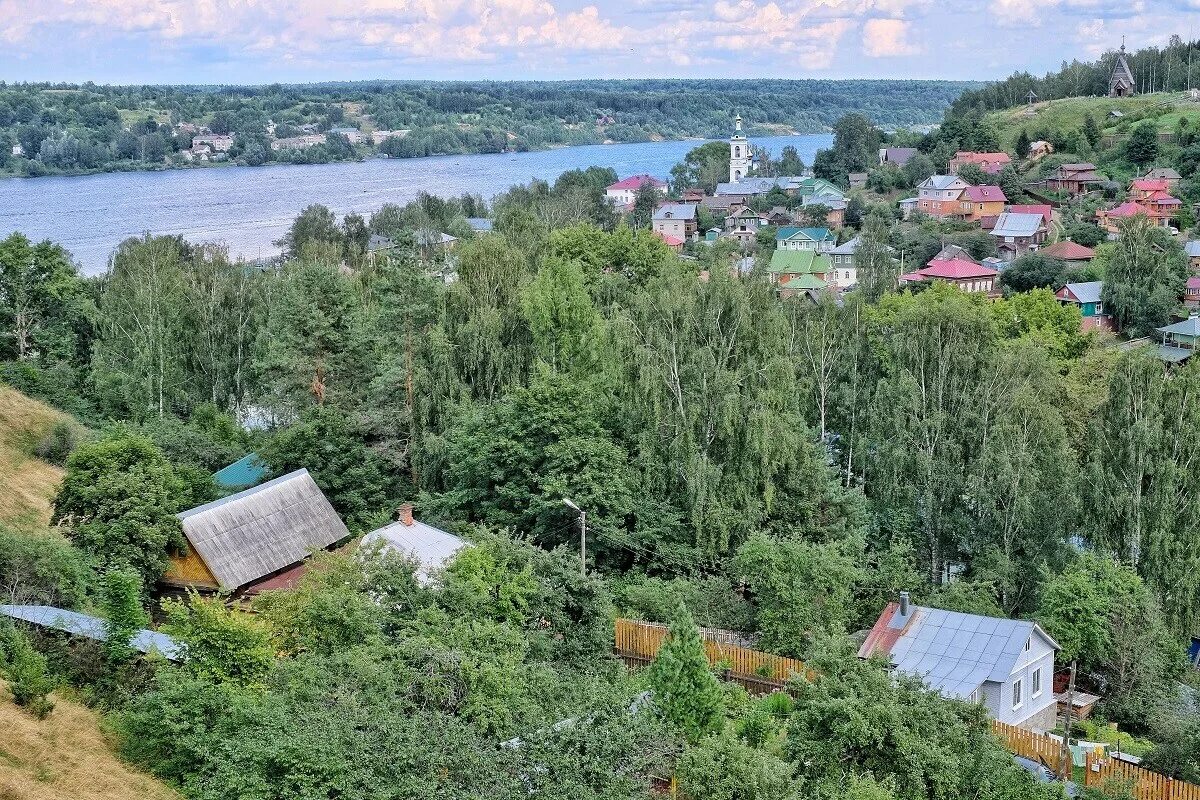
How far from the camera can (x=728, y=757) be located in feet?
40.8

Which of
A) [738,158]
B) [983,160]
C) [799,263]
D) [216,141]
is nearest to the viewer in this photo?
[799,263]

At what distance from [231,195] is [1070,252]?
84806 millimetres

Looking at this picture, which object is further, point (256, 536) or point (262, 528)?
point (262, 528)

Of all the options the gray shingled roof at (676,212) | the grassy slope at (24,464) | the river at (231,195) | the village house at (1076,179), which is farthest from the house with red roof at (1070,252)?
the grassy slope at (24,464)

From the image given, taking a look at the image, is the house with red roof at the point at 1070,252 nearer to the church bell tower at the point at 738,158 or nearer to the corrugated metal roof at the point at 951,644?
the corrugated metal roof at the point at 951,644

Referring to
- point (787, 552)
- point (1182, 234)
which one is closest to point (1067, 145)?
point (1182, 234)

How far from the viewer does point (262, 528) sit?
22797 mm

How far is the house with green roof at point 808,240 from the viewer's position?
238 feet

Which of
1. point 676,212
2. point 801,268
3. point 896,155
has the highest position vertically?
point 896,155

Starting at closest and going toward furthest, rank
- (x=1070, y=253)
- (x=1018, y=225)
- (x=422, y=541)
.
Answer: (x=422, y=541), (x=1070, y=253), (x=1018, y=225)

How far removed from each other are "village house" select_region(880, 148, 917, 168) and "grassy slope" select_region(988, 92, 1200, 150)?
7.81 m

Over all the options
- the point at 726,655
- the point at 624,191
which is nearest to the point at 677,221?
the point at 624,191

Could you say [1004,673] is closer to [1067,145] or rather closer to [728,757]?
[728,757]

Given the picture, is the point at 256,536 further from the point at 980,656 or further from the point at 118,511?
the point at 980,656
